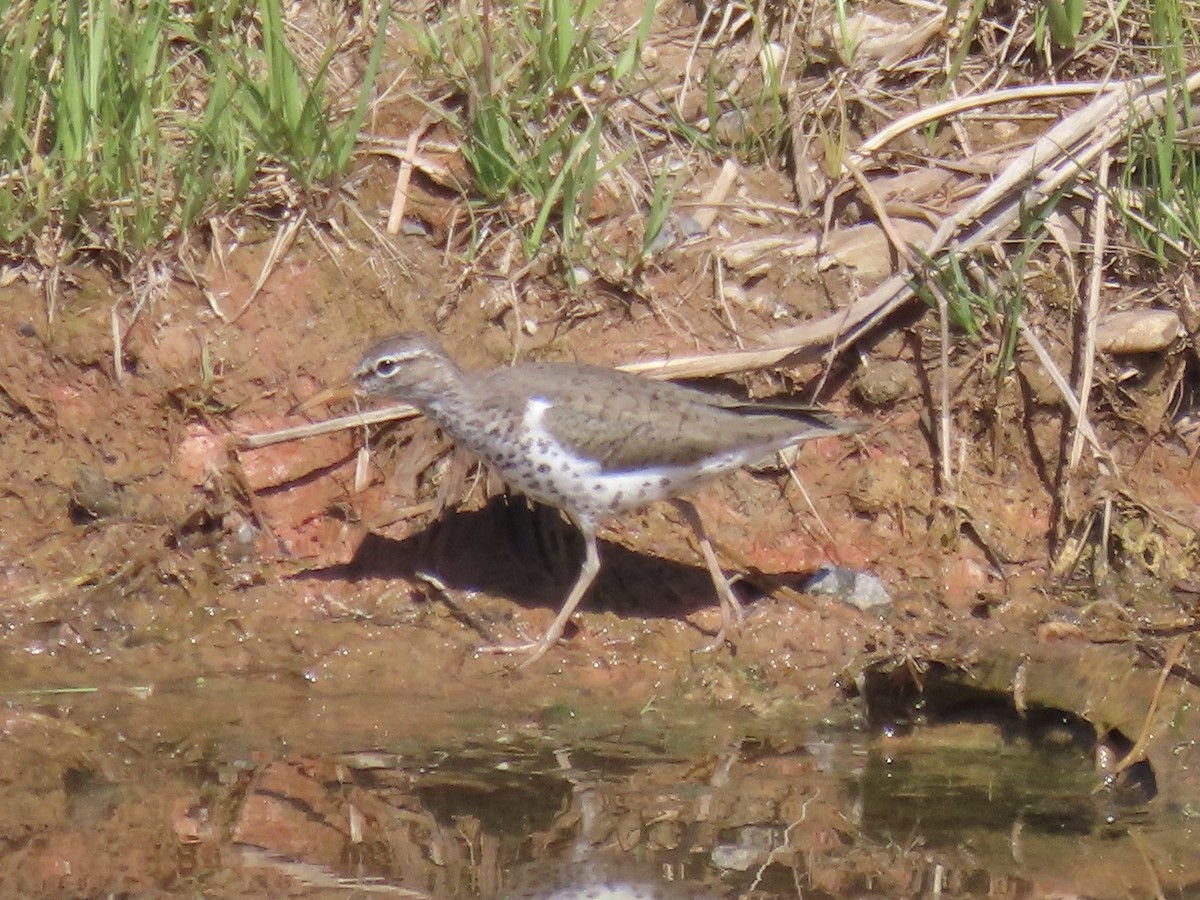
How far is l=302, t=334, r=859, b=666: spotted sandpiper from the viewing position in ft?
24.1

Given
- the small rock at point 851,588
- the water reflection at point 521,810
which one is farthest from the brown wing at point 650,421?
the water reflection at point 521,810

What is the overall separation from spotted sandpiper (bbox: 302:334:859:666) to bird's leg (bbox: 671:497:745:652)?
1 centimetres

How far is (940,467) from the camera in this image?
8.23 m

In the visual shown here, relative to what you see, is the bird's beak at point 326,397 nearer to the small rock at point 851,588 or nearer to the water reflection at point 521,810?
the water reflection at point 521,810

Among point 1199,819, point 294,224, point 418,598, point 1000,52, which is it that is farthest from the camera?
point 1000,52

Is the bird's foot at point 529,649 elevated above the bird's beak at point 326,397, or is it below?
below

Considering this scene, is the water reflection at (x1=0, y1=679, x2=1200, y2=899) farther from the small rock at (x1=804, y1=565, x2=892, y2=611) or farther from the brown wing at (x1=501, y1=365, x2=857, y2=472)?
the brown wing at (x1=501, y1=365, x2=857, y2=472)

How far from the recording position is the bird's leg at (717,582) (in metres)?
7.68

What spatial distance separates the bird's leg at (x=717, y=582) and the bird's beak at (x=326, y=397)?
4.99 feet

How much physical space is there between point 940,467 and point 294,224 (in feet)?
10.6

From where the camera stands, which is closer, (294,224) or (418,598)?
(418,598)

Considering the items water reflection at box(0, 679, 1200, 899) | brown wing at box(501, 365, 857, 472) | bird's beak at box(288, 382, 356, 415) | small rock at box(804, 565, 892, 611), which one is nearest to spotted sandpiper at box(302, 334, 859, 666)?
brown wing at box(501, 365, 857, 472)

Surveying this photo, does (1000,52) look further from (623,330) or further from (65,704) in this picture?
(65,704)

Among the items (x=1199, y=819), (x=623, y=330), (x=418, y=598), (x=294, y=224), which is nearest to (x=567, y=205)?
(x=623, y=330)
